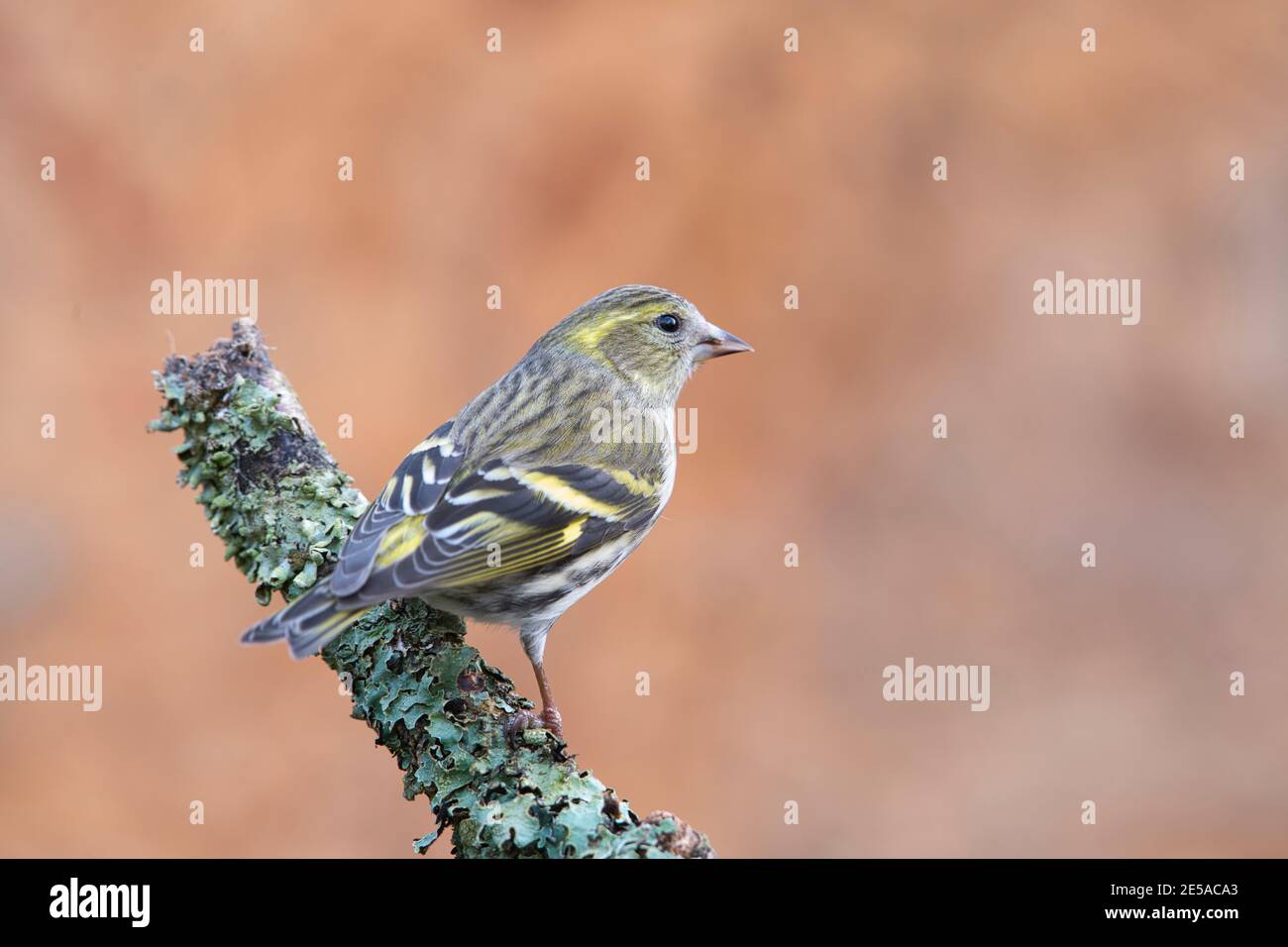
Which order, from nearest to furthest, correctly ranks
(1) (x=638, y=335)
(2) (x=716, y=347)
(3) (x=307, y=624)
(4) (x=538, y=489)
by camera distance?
(3) (x=307, y=624) < (4) (x=538, y=489) < (1) (x=638, y=335) < (2) (x=716, y=347)

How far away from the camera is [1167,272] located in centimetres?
1038

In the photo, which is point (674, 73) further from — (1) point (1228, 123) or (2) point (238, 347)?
(2) point (238, 347)

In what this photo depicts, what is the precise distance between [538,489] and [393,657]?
0.76 metres

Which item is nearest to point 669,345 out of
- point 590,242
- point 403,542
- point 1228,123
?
point 403,542

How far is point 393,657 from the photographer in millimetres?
3971

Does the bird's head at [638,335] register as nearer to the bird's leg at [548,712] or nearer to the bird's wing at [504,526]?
the bird's wing at [504,526]

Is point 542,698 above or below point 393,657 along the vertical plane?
below

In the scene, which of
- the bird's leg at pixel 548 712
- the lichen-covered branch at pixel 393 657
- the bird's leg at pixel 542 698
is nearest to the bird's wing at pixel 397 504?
the lichen-covered branch at pixel 393 657

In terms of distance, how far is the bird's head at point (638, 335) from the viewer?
511 centimetres

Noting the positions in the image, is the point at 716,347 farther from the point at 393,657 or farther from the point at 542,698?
the point at 393,657

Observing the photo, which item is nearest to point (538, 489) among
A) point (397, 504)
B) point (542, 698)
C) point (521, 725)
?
point (397, 504)

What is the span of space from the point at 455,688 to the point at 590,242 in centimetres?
651

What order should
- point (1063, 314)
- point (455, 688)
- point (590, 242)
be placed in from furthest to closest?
1. point (1063, 314)
2. point (590, 242)
3. point (455, 688)

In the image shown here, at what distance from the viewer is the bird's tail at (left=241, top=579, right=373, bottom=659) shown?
356 cm
